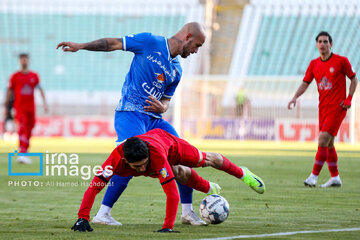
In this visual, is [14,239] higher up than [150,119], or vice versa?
[150,119]

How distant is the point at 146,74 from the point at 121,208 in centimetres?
175

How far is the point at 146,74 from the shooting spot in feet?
20.5

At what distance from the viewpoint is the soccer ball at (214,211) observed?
5840 millimetres

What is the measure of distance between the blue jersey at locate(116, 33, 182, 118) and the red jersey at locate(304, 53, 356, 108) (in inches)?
152

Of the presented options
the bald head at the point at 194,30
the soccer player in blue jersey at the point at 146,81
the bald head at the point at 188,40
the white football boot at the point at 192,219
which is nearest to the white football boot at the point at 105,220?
the soccer player in blue jersey at the point at 146,81

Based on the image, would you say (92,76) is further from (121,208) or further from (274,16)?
(121,208)

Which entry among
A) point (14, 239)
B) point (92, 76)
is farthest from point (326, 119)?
point (92, 76)

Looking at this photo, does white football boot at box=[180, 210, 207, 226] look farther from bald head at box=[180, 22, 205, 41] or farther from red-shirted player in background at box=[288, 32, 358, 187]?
red-shirted player in background at box=[288, 32, 358, 187]

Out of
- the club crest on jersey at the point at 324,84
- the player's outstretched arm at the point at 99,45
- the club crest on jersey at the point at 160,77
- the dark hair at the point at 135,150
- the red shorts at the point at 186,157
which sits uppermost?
the player's outstretched arm at the point at 99,45

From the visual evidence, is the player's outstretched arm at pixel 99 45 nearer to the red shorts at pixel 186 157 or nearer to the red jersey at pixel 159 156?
the red jersey at pixel 159 156

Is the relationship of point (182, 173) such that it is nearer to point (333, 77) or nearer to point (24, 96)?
point (333, 77)

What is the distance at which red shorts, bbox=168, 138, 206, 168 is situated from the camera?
5883 mm

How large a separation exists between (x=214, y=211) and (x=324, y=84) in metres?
4.41

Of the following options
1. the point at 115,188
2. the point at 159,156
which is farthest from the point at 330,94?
the point at 159,156
